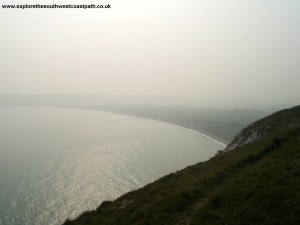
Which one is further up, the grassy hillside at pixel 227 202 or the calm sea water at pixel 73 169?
the grassy hillside at pixel 227 202

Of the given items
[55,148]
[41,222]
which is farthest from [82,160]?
[41,222]

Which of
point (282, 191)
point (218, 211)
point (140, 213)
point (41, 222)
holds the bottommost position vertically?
point (41, 222)

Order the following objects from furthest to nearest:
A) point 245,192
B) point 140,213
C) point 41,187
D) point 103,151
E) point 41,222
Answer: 1. point 103,151
2. point 41,187
3. point 41,222
4. point 140,213
5. point 245,192

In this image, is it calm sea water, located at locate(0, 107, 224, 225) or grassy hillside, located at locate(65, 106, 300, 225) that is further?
calm sea water, located at locate(0, 107, 224, 225)

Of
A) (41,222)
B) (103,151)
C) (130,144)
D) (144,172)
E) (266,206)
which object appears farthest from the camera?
(130,144)

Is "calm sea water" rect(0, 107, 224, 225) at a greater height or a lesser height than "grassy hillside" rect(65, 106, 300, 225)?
lesser

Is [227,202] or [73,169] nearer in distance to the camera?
[227,202]

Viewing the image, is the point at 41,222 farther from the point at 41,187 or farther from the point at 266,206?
the point at 266,206

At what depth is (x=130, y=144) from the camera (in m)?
167

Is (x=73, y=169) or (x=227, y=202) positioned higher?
(x=227, y=202)

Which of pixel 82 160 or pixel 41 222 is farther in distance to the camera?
pixel 82 160

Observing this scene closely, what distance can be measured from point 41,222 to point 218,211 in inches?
2387

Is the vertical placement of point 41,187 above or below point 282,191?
below

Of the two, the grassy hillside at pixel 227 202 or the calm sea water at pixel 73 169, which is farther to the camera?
the calm sea water at pixel 73 169
